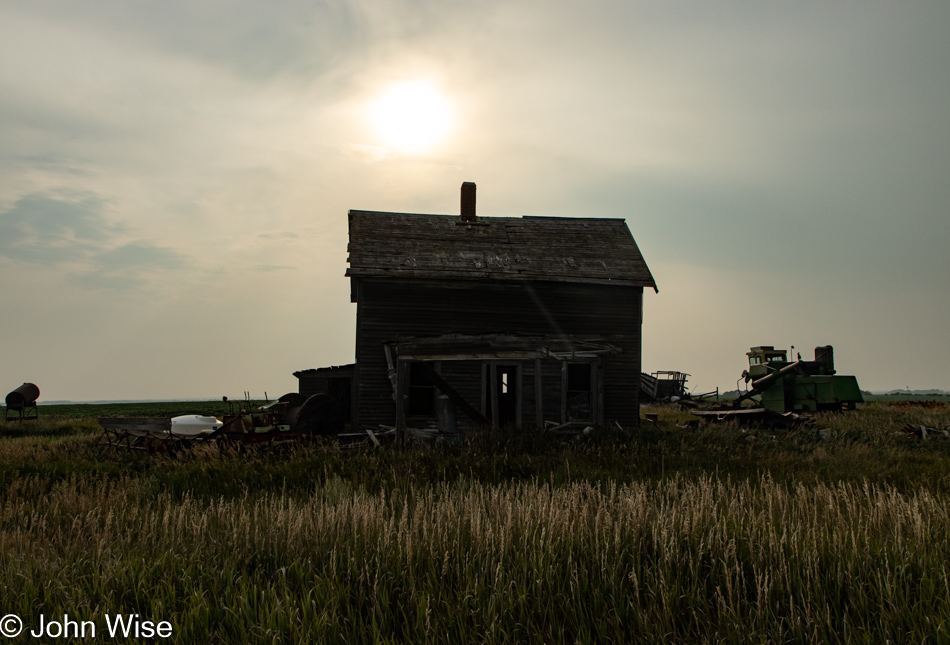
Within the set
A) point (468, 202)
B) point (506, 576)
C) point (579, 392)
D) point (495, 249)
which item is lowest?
point (506, 576)

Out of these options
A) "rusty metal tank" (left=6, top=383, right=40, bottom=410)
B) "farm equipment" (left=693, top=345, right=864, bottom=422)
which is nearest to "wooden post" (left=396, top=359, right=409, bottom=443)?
"farm equipment" (left=693, top=345, right=864, bottom=422)

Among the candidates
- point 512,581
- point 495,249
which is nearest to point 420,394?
point 495,249

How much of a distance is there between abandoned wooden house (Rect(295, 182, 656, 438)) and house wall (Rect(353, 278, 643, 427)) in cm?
3

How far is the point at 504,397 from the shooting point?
21.7 m

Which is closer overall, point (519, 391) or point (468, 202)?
point (519, 391)

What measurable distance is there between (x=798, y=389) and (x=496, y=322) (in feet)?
49.0

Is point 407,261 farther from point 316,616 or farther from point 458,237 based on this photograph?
point 316,616

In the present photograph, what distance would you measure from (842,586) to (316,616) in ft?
10.4

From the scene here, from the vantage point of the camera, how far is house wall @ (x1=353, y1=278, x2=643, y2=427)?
17.1 meters

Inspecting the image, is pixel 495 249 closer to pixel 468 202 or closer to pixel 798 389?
pixel 468 202

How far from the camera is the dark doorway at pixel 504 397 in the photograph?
1675cm

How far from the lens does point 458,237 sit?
1930 centimetres

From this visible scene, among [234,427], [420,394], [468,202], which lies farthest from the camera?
[468,202]

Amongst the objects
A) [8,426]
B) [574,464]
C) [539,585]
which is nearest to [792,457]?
[574,464]
